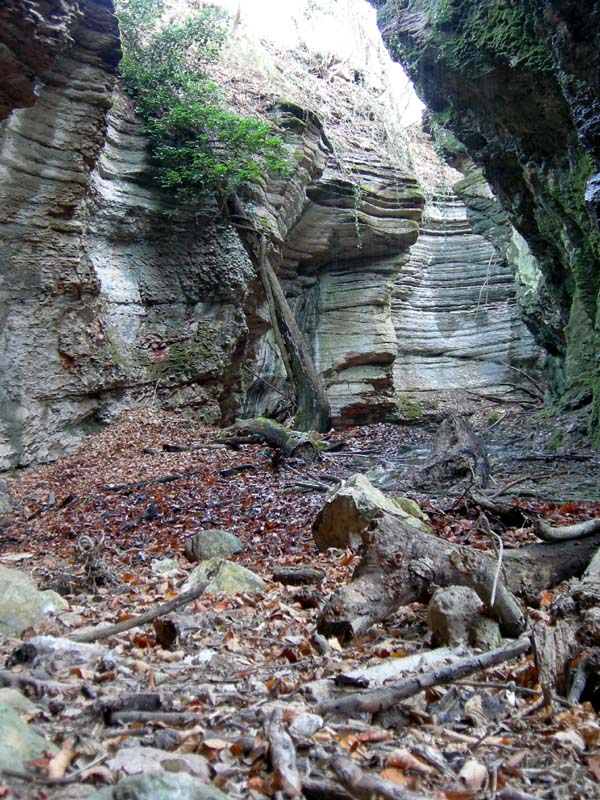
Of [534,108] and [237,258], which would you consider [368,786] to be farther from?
[237,258]

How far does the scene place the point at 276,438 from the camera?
9.63m

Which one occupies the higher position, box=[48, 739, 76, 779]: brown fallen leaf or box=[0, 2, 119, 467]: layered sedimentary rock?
box=[0, 2, 119, 467]: layered sedimentary rock

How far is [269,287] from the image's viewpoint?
536 inches

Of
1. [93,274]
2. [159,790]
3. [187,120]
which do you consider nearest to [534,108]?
[187,120]

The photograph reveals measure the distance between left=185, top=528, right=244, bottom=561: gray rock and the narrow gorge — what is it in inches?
238

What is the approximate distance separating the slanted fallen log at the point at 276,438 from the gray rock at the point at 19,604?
5.39 meters

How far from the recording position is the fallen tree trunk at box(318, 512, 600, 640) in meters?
2.99

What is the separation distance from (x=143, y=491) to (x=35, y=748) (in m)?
6.28

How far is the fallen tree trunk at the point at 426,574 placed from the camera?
9.82 ft

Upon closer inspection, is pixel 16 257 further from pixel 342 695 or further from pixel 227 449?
pixel 342 695

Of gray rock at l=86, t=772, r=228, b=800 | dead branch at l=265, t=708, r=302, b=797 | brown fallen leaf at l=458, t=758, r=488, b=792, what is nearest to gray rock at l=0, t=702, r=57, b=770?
gray rock at l=86, t=772, r=228, b=800

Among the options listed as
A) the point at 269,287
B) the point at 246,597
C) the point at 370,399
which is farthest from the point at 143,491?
the point at 370,399

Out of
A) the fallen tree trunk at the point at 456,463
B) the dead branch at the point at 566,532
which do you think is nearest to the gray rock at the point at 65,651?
the dead branch at the point at 566,532

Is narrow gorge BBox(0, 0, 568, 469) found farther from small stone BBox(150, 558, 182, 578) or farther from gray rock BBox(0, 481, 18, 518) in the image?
small stone BBox(150, 558, 182, 578)
